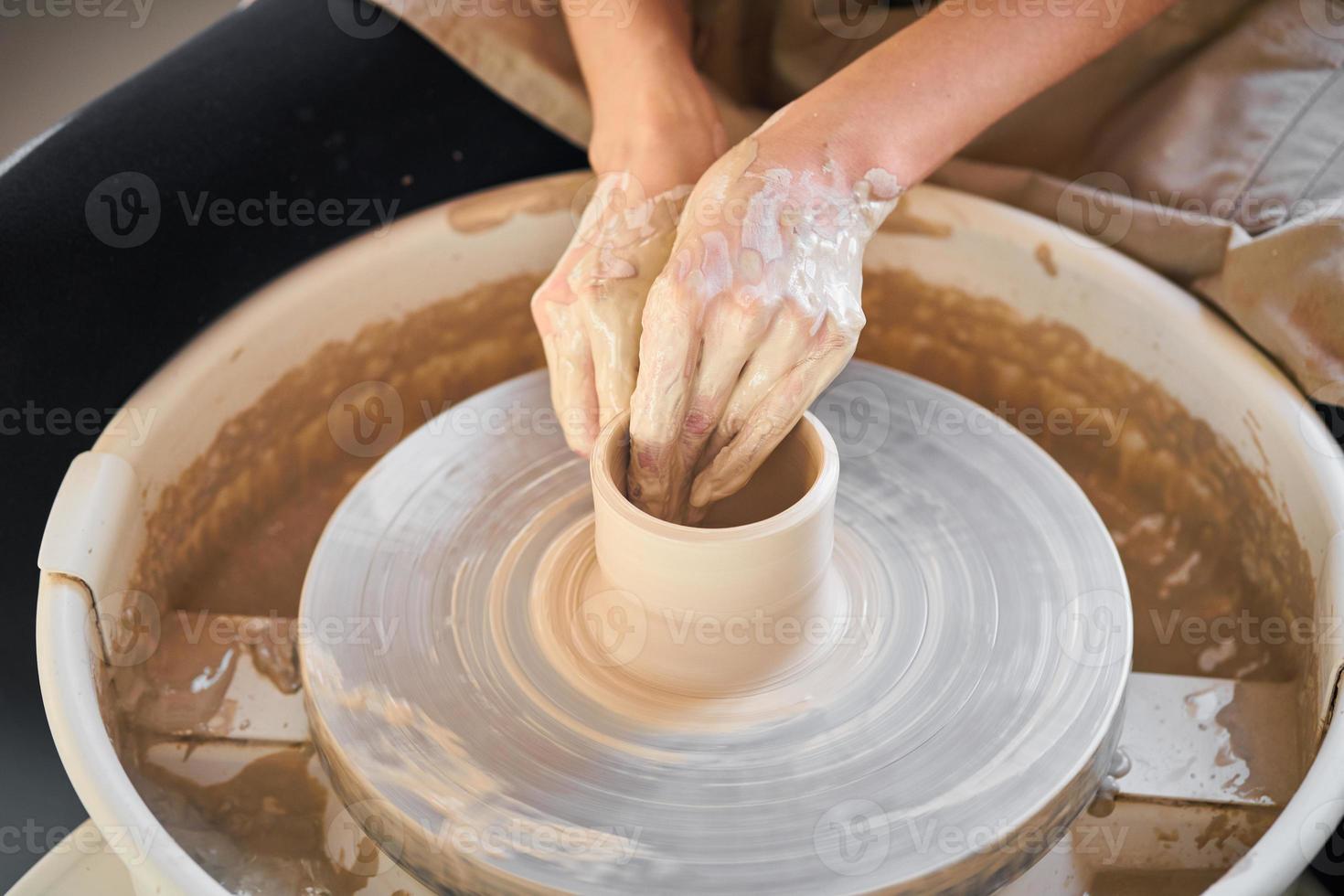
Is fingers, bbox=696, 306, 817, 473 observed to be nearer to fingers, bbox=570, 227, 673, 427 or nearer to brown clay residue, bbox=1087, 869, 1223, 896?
fingers, bbox=570, 227, 673, 427

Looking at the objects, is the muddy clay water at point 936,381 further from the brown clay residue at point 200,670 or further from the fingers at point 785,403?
the fingers at point 785,403

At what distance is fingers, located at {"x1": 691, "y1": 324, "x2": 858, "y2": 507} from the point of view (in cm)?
115

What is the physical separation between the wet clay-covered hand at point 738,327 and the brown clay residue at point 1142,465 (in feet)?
1.84

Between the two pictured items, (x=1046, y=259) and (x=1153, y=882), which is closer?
(x=1153, y=882)

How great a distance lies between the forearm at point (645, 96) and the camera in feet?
4.79

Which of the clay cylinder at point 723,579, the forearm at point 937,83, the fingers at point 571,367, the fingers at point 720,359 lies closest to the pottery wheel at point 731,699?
the clay cylinder at point 723,579

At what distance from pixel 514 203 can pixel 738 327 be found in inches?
28.0

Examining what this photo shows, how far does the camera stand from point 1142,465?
1.65 metres

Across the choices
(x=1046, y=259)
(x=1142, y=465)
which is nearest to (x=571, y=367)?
(x=1046, y=259)

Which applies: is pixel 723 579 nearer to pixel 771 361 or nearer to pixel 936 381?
pixel 771 361

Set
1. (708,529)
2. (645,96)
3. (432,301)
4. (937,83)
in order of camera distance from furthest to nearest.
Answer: (432,301) < (645,96) < (937,83) < (708,529)

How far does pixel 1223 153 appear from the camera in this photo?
1.55 meters

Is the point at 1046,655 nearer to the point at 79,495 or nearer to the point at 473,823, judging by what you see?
the point at 473,823

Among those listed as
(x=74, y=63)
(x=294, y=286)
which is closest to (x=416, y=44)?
(x=294, y=286)
